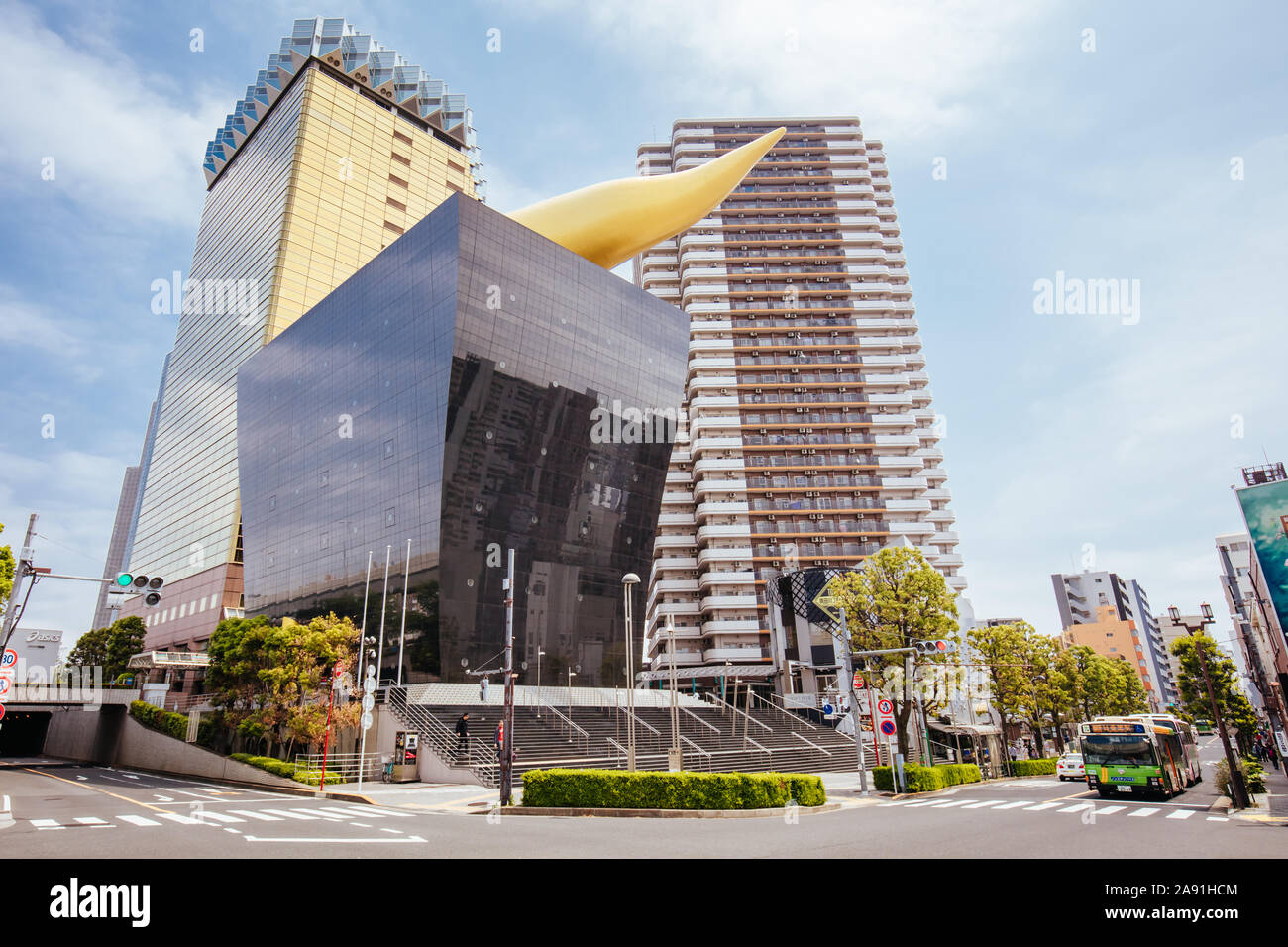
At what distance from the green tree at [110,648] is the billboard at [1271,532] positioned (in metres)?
85.1

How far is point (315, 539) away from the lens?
52531mm

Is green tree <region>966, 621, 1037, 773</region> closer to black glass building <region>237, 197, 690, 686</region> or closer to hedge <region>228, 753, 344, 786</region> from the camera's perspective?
black glass building <region>237, 197, 690, 686</region>

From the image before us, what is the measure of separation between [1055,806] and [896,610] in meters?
10.1

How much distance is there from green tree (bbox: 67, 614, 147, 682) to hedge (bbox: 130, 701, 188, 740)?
21.3 metres

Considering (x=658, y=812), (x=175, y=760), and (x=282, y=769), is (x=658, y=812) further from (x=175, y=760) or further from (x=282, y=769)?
(x=175, y=760)

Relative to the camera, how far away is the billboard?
115ft

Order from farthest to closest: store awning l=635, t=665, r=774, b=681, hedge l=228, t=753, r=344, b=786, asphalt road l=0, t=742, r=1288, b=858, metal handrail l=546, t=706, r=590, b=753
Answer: store awning l=635, t=665, r=774, b=681 → metal handrail l=546, t=706, r=590, b=753 → hedge l=228, t=753, r=344, b=786 → asphalt road l=0, t=742, r=1288, b=858

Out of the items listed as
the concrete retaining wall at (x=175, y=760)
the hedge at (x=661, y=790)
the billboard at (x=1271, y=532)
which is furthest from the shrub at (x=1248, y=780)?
the concrete retaining wall at (x=175, y=760)

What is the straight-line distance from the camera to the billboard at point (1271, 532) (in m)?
35.0

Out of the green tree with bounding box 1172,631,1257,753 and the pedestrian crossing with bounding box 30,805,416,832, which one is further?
the green tree with bounding box 1172,631,1257,753

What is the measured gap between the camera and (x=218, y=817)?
16.6 meters

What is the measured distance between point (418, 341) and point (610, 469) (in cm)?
1575

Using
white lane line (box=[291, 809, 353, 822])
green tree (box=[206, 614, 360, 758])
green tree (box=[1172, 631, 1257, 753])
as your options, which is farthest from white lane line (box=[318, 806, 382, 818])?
green tree (box=[1172, 631, 1257, 753])
